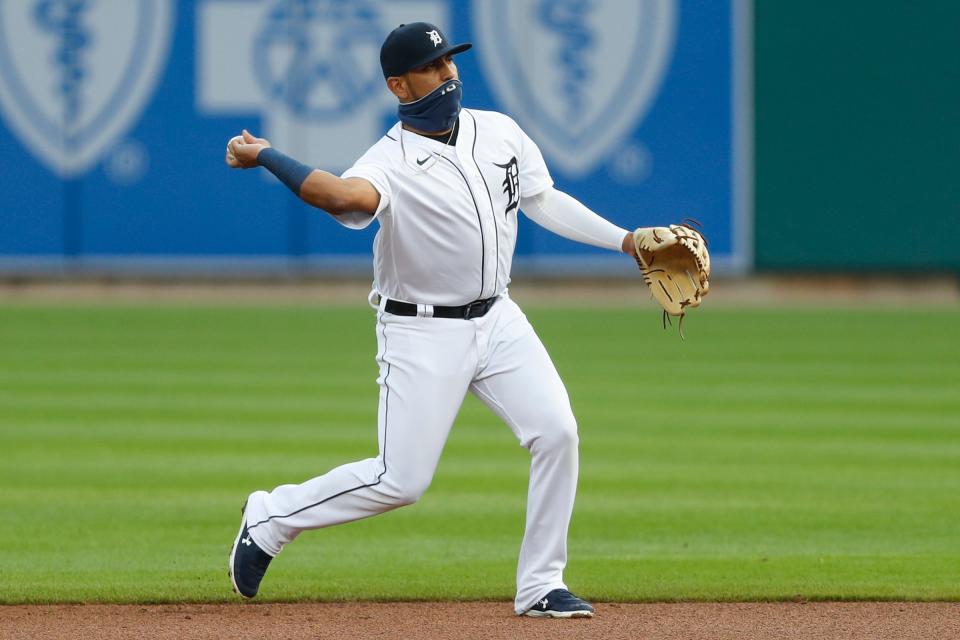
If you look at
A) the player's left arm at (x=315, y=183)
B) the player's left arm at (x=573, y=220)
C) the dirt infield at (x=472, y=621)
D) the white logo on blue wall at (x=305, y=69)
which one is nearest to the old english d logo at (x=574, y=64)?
the white logo on blue wall at (x=305, y=69)

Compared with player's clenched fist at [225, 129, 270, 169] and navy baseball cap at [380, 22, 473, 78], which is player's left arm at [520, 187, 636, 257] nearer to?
navy baseball cap at [380, 22, 473, 78]

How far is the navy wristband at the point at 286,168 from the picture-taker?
14.6 ft

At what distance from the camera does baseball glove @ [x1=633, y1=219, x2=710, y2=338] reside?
4.99 metres

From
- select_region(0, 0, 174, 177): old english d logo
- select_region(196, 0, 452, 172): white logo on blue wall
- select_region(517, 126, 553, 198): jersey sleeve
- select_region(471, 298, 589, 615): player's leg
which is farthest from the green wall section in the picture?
select_region(471, 298, 589, 615): player's leg

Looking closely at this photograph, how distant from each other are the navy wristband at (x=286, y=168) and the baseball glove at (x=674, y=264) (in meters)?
1.15

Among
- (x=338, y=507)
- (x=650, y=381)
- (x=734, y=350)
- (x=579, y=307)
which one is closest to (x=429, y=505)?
(x=338, y=507)

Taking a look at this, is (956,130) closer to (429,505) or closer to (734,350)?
(734,350)

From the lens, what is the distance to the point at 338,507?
4.84 meters

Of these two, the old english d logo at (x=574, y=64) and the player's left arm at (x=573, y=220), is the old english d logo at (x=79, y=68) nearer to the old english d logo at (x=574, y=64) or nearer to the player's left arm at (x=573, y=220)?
the old english d logo at (x=574, y=64)

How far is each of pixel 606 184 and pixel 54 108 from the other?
6987 millimetres

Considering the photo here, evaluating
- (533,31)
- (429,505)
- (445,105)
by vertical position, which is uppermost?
(533,31)

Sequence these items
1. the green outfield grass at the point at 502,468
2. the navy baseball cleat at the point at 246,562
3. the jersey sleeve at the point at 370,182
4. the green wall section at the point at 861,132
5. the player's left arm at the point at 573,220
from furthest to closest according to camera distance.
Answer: the green wall section at the point at 861,132 < the green outfield grass at the point at 502,468 < the player's left arm at the point at 573,220 < the navy baseball cleat at the point at 246,562 < the jersey sleeve at the point at 370,182

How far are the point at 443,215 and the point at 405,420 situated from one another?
0.64 m

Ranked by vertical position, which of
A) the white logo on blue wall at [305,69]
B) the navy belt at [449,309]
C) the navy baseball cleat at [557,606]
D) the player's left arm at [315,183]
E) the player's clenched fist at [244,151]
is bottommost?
the navy baseball cleat at [557,606]
